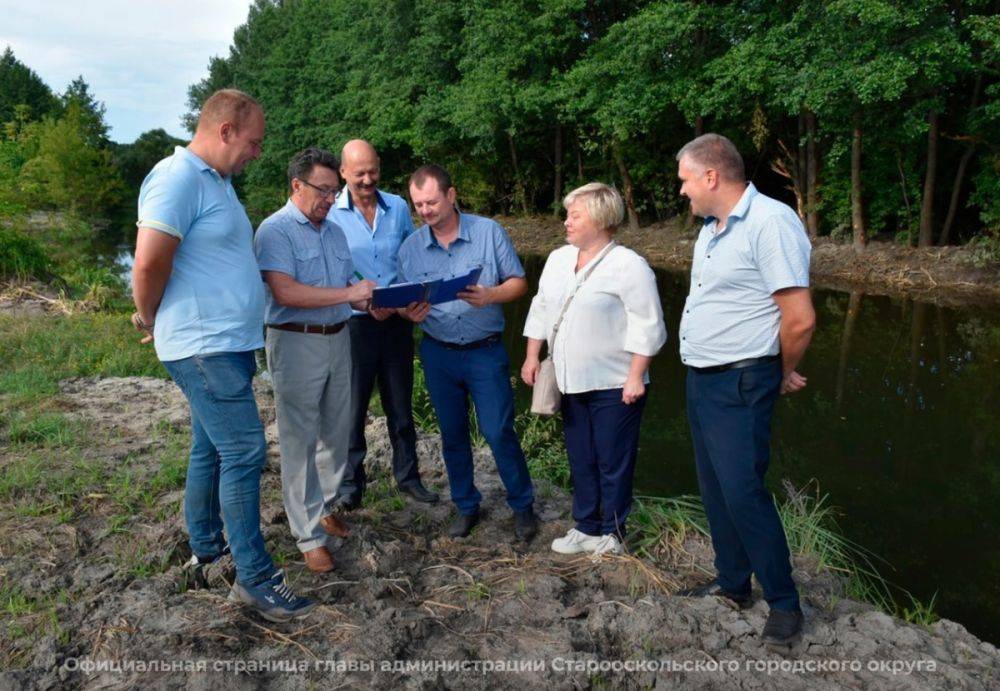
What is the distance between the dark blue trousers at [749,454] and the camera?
2887mm

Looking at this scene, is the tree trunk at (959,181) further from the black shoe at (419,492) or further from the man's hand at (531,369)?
the black shoe at (419,492)

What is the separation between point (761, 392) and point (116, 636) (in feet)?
8.39

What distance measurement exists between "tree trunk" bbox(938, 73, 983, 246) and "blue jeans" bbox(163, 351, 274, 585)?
14470mm

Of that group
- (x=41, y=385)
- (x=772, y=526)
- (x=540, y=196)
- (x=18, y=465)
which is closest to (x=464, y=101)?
(x=540, y=196)

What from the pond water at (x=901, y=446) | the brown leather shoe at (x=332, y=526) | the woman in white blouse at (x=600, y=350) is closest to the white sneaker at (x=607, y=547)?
the woman in white blouse at (x=600, y=350)

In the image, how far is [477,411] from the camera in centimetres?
405

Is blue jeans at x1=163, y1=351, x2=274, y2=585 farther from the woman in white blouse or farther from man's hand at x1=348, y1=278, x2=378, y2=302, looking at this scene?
the woman in white blouse

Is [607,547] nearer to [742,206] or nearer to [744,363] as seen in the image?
[744,363]

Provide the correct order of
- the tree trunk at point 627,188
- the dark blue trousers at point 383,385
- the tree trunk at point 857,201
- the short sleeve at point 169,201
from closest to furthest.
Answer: the short sleeve at point 169,201 → the dark blue trousers at point 383,385 → the tree trunk at point 857,201 → the tree trunk at point 627,188

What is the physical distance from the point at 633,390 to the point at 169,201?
210cm

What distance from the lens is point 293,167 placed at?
349cm

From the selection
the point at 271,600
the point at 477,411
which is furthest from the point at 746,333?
the point at 271,600

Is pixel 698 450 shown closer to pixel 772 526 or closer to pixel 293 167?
pixel 772 526

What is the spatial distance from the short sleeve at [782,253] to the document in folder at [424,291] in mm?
1385
